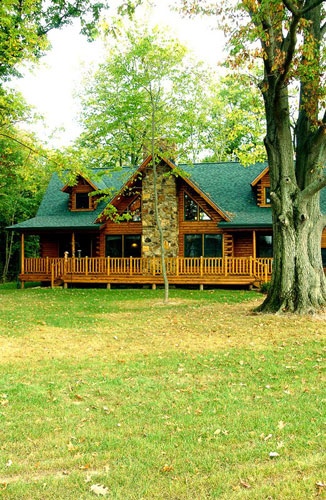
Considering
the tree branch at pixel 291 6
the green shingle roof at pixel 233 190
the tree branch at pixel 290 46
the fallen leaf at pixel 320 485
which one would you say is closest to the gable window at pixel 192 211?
the green shingle roof at pixel 233 190

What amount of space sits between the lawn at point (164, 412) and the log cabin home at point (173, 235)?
10.4m

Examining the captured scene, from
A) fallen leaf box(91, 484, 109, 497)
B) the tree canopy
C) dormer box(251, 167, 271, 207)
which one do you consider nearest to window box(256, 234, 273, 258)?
dormer box(251, 167, 271, 207)

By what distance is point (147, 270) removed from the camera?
2128 cm

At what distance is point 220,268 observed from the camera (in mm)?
20422

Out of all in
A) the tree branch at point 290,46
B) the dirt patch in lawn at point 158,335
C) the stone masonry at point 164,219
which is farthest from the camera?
the stone masonry at point 164,219

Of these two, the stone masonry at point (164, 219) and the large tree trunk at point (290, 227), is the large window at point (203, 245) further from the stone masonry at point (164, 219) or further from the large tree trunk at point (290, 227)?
the large tree trunk at point (290, 227)

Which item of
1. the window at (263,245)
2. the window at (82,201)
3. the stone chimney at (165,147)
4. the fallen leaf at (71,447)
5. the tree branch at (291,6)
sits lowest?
the fallen leaf at (71,447)

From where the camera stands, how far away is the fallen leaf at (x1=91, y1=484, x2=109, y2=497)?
10.4 feet

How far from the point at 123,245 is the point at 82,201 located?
411cm

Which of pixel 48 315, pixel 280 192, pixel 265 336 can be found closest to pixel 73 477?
pixel 265 336

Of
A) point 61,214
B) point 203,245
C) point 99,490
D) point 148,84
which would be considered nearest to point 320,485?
point 99,490

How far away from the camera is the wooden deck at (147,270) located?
2006 cm

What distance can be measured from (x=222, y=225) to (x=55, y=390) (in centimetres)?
1594

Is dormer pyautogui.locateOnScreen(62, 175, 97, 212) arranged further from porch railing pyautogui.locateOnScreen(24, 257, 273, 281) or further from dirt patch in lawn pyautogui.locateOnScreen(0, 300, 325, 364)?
dirt patch in lawn pyautogui.locateOnScreen(0, 300, 325, 364)
